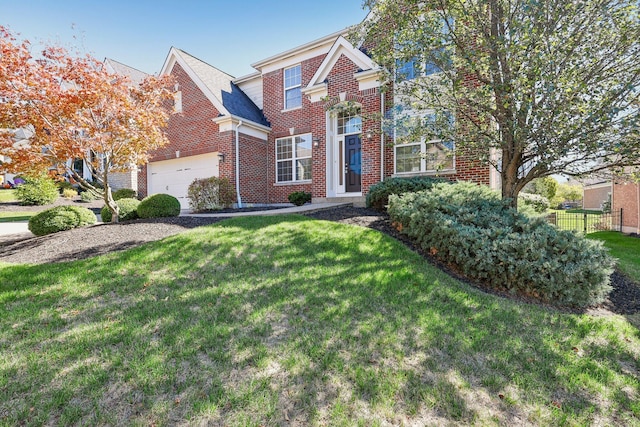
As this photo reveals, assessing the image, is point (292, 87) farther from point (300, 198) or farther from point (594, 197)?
point (594, 197)

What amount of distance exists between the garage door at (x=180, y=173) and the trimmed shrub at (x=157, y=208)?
5155 mm

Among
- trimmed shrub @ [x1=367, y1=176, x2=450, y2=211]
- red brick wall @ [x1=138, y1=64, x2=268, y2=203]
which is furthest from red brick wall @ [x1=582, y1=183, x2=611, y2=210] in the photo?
red brick wall @ [x1=138, y1=64, x2=268, y2=203]

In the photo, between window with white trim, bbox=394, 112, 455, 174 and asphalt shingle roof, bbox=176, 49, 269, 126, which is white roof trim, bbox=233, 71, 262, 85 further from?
window with white trim, bbox=394, 112, 455, 174

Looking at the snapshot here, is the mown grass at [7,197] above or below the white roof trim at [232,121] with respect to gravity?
below

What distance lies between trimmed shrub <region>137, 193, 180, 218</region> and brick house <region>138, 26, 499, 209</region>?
4361mm

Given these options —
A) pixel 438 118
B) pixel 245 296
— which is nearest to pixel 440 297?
pixel 245 296

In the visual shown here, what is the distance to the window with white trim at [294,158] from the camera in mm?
13547

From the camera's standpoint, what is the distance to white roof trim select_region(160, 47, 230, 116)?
13.1m

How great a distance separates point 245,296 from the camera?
376 cm

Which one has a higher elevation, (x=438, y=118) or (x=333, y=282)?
(x=438, y=118)

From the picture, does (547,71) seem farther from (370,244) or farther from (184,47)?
(184,47)

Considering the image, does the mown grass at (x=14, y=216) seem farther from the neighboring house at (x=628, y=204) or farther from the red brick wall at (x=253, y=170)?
the neighboring house at (x=628, y=204)

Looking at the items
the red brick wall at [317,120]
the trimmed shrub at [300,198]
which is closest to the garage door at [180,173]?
the red brick wall at [317,120]

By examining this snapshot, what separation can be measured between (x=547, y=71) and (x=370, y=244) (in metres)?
4.02
